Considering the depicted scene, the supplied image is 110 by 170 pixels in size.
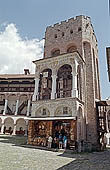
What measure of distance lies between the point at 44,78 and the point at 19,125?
16803mm

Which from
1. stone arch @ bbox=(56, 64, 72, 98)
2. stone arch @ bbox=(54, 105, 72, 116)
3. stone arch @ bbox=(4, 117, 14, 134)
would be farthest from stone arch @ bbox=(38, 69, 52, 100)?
stone arch @ bbox=(4, 117, 14, 134)

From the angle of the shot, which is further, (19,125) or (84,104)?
(19,125)

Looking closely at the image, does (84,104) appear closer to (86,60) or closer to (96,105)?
(96,105)

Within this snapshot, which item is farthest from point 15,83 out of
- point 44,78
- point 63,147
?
point 63,147

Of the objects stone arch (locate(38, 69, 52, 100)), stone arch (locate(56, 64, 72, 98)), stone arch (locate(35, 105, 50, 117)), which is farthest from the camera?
stone arch (locate(38, 69, 52, 100))

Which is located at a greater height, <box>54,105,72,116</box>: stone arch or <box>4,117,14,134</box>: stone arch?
<box>54,105,72,116</box>: stone arch

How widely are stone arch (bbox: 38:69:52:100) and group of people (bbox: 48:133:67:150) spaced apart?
5.83m

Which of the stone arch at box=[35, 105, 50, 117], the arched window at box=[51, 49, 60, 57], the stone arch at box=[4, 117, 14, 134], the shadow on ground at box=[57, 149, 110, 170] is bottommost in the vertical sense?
the shadow on ground at box=[57, 149, 110, 170]

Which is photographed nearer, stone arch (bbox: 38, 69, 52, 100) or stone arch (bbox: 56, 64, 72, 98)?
stone arch (bbox: 56, 64, 72, 98)

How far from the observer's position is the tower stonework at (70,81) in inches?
604

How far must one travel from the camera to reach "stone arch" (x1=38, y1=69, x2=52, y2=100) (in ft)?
62.0

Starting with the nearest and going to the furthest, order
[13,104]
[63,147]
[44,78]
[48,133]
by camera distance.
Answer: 1. [63,147]
2. [48,133]
3. [44,78]
4. [13,104]

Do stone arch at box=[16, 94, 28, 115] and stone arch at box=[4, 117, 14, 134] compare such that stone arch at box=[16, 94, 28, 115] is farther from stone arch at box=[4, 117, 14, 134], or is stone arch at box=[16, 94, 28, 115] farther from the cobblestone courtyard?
the cobblestone courtyard

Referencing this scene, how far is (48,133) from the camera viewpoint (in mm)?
14617
